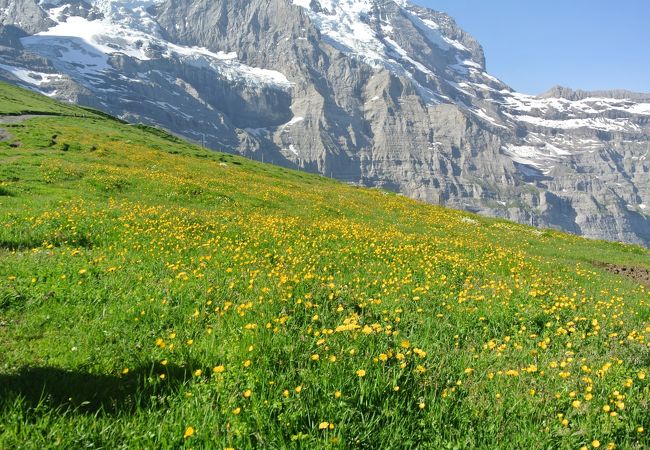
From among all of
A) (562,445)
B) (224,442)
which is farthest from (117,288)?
(562,445)

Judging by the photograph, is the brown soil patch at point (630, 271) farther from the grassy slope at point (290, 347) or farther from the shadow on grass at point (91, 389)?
the shadow on grass at point (91, 389)

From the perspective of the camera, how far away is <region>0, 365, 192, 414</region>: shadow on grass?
536 centimetres

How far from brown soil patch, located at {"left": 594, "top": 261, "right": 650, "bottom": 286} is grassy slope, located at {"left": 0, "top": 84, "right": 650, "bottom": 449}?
7343mm

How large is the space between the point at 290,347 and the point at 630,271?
25.8 metres

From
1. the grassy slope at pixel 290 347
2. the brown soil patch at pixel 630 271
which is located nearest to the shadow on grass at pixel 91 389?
the grassy slope at pixel 290 347

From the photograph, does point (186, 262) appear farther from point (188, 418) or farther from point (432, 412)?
point (432, 412)

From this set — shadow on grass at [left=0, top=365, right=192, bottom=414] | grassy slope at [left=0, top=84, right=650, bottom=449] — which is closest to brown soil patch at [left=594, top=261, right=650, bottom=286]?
grassy slope at [left=0, top=84, right=650, bottom=449]

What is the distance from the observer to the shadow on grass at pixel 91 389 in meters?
5.36

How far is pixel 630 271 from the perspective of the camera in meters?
24.7

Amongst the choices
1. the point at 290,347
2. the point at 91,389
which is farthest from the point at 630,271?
the point at 91,389

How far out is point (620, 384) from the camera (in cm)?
647

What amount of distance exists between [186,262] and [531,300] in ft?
31.3

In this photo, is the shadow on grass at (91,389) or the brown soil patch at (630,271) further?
the brown soil patch at (630,271)

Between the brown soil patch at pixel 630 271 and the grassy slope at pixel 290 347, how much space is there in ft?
24.1
